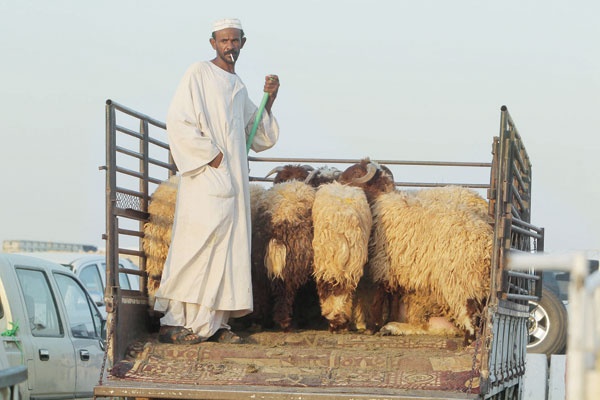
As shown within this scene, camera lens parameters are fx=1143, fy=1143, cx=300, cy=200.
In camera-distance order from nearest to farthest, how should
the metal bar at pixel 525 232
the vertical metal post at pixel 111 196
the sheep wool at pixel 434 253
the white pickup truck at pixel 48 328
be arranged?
the vertical metal post at pixel 111 196, the sheep wool at pixel 434 253, the metal bar at pixel 525 232, the white pickup truck at pixel 48 328

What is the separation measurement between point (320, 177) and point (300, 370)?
7.18 feet

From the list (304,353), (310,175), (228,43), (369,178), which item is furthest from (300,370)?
(228,43)

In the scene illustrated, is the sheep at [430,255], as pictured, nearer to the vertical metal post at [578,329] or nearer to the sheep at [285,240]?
the sheep at [285,240]

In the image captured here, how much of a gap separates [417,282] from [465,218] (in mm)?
597

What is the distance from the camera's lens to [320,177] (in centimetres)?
919

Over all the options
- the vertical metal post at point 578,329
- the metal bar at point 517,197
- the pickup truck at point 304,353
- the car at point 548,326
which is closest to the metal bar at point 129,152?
the pickup truck at point 304,353

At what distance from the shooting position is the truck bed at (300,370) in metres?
7.03

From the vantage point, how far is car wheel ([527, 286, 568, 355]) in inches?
617

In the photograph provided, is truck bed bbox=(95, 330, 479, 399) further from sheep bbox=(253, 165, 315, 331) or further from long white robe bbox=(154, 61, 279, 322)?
sheep bbox=(253, 165, 315, 331)

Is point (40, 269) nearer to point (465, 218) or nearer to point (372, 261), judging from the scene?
point (372, 261)

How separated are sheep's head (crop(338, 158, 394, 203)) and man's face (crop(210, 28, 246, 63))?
135 centimetres

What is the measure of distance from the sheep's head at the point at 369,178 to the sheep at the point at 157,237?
4.65 feet

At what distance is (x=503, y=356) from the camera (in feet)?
26.6

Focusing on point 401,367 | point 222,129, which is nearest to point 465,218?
point 401,367
